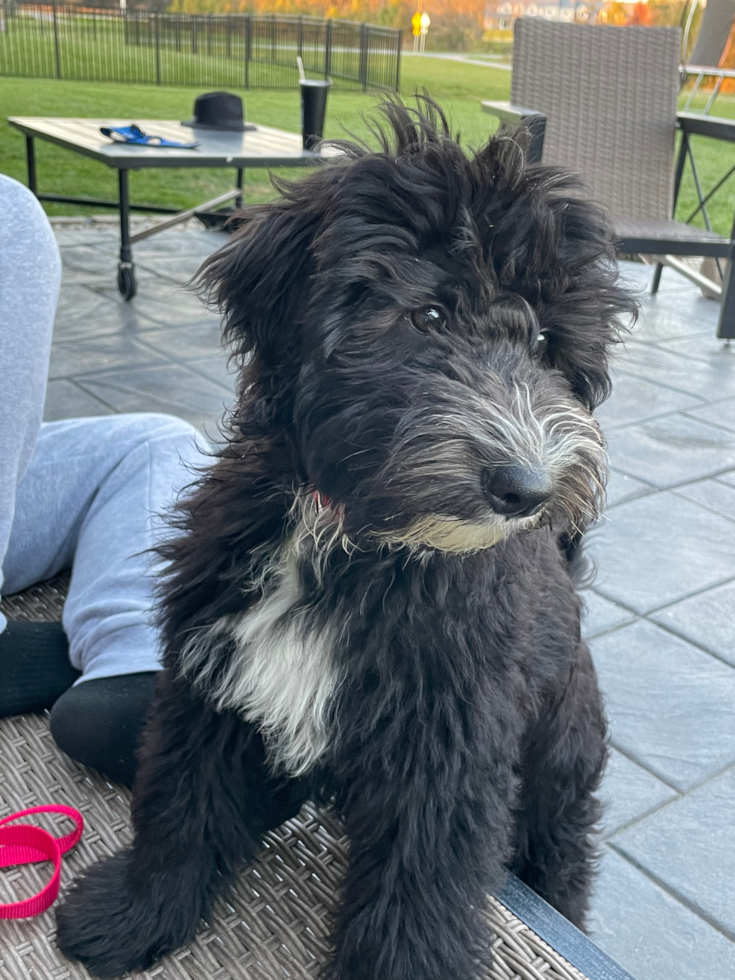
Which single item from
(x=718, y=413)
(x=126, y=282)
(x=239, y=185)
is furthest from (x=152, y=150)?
(x=718, y=413)

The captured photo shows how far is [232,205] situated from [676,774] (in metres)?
6.82

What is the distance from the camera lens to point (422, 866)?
4.87 feet

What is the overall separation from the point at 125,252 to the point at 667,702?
434 cm

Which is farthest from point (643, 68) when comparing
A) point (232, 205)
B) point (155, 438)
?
point (155, 438)

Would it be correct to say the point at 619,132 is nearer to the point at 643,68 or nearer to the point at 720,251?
the point at 643,68

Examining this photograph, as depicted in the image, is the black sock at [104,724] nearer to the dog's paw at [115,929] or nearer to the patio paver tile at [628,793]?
the dog's paw at [115,929]

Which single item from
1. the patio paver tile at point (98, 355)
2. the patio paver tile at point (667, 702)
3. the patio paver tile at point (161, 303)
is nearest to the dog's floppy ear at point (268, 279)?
the patio paver tile at point (667, 702)

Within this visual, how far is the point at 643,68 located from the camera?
5730mm

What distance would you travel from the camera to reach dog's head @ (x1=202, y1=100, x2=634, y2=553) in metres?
1.29

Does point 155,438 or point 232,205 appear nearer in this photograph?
point 155,438

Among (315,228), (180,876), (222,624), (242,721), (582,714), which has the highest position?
(315,228)

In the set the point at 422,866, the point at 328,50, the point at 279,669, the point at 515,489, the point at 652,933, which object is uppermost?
the point at 328,50

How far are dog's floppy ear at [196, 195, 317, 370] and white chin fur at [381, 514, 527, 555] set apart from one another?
348mm

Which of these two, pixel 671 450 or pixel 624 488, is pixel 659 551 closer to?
pixel 624 488
